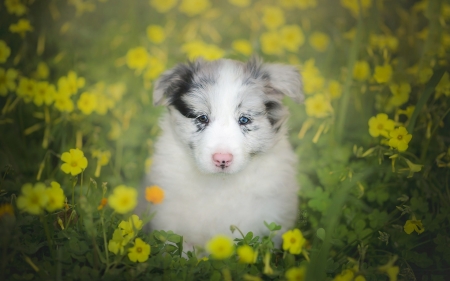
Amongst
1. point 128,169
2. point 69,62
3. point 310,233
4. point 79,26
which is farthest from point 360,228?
point 79,26

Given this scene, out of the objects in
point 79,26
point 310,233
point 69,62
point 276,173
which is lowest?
point 310,233

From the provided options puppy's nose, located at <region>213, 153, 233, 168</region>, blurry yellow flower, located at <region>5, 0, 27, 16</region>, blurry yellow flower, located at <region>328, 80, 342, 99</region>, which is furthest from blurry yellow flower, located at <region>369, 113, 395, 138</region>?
blurry yellow flower, located at <region>5, 0, 27, 16</region>

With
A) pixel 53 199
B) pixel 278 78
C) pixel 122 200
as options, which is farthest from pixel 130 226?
pixel 278 78

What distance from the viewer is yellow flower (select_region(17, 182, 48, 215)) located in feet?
6.43

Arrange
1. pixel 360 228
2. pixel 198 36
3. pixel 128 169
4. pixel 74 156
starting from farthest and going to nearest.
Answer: pixel 198 36 → pixel 128 169 → pixel 360 228 → pixel 74 156

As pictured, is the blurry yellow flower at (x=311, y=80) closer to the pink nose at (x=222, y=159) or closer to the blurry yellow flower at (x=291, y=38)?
the blurry yellow flower at (x=291, y=38)

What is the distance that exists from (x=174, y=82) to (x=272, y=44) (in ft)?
6.00

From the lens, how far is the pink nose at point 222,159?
246cm

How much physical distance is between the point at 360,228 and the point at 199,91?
1.23m

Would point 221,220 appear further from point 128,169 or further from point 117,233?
point 128,169

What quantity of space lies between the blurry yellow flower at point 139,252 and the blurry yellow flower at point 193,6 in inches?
127

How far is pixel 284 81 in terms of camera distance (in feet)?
9.27

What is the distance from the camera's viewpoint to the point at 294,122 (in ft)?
13.5

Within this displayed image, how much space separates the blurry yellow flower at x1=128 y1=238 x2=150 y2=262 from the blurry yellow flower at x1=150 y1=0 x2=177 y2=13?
3.22 meters
